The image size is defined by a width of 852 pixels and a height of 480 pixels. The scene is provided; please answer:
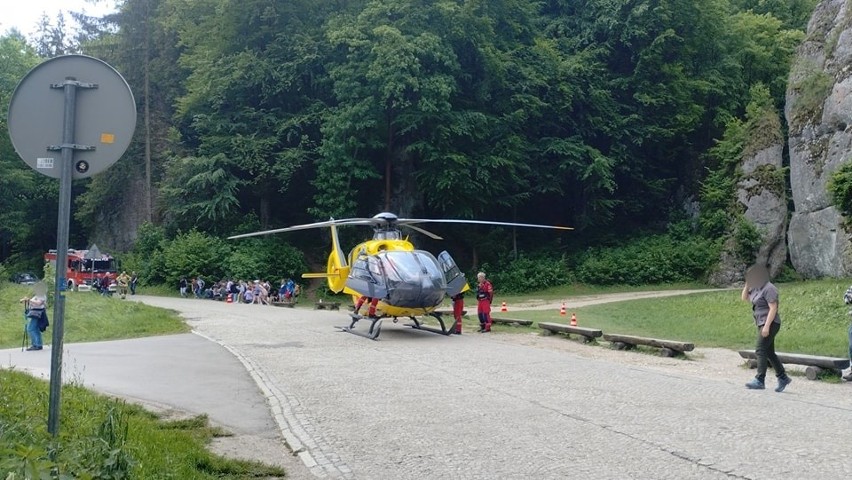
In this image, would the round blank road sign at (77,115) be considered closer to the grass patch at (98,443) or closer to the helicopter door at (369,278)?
the grass patch at (98,443)

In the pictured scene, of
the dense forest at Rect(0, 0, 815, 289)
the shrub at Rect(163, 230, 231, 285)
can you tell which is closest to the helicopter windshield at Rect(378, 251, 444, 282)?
the dense forest at Rect(0, 0, 815, 289)

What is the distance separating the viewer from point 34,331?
1568 centimetres

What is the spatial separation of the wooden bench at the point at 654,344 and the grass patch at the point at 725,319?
222 centimetres

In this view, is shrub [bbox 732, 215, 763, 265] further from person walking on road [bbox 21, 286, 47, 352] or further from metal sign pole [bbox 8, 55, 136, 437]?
metal sign pole [bbox 8, 55, 136, 437]

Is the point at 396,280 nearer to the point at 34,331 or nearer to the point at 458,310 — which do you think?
the point at 458,310

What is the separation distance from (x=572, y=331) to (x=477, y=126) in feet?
77.1

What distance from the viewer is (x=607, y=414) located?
8445mm

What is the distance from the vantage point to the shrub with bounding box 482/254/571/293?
39375mm

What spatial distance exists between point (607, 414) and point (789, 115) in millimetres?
30545

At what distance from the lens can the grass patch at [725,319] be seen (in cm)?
1619

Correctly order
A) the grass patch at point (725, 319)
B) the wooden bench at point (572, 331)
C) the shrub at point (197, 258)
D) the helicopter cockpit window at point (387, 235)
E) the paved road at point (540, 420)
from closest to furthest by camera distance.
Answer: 1. the paved road at point (540, 420)
2. the grass patch at point (725, 319)
3. the wooden bench at point (572, 331)
4. the helicopter cockpit window at point (387, 235)
5. the shrub at point (197, 258)

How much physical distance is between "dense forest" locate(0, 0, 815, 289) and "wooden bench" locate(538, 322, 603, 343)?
67.1 feet

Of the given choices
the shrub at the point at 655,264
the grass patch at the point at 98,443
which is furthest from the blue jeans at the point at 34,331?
the shrub at the point at 655,264

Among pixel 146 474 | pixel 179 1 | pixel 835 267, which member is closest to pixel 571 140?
pixel 835 267
